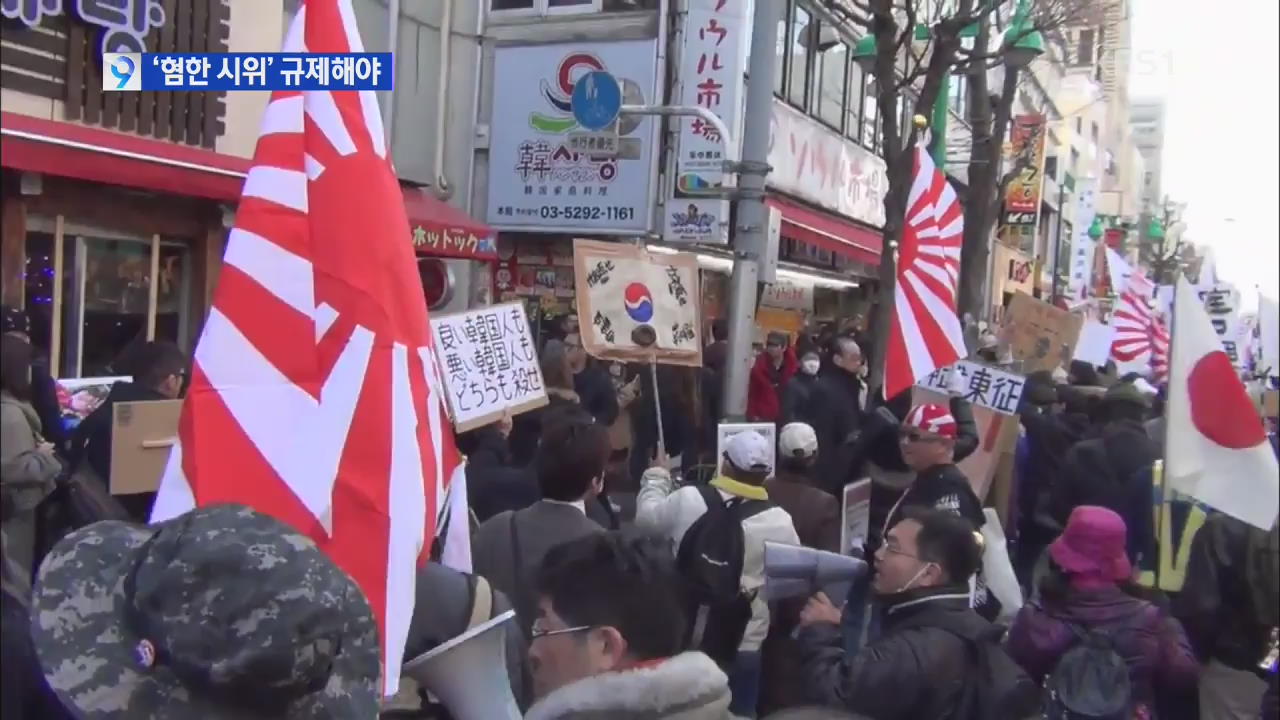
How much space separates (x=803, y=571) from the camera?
3.33m

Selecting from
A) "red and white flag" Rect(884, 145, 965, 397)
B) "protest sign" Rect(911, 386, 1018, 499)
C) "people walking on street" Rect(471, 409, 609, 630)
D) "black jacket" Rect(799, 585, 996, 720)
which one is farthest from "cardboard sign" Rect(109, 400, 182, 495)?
"protest sign" Rect(911, 386, 1018, 499)

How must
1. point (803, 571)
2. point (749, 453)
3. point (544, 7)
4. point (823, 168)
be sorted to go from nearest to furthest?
1. point (803, 571)
2. point (749, 453)
3. point (544, 7)
4. point (823, 168)

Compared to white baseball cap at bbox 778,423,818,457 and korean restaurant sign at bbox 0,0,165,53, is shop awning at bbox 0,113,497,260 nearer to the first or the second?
korean restaurant sign at bbox 0,0,165,53

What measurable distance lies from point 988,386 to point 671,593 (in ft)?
16.9

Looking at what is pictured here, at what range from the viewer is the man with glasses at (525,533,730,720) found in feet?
6.68

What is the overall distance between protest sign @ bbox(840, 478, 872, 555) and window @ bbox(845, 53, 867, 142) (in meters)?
13.6

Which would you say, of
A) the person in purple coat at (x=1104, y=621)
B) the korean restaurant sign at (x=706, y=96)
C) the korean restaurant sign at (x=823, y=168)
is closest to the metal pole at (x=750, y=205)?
the person in purple coat at (x=1104, y=621)

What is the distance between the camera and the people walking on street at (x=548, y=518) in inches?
148

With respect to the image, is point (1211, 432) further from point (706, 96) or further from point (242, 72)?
point (706, 96)

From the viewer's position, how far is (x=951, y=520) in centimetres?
327

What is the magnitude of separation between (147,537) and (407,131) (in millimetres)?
12079

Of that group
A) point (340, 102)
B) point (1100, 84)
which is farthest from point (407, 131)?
point (1100, 84)

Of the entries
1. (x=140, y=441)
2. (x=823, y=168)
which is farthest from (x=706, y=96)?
(x=140, y=441)

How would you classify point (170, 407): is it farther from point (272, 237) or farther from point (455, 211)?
point (455, 211)
